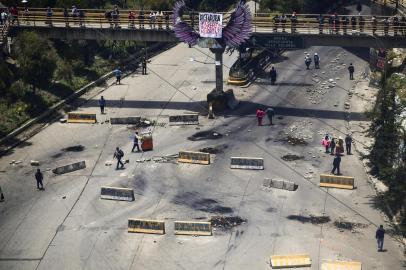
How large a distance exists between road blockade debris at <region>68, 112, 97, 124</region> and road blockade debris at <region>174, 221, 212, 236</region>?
19.5 m

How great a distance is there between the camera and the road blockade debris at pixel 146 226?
35.4 m

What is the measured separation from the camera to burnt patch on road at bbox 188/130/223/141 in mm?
48594

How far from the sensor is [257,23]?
172 feet

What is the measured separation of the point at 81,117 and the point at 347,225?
25.1 m

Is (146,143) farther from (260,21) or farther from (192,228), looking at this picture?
(260,21)

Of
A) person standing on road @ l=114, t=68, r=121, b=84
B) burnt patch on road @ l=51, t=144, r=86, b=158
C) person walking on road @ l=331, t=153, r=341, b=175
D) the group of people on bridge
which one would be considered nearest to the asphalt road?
burnt patch on road @ l=51, t=144, r=86, b=158

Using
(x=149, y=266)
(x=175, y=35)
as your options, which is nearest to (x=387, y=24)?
(x=175, y=35)

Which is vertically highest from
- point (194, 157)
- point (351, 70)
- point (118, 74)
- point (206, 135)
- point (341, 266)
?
point (351, 70)

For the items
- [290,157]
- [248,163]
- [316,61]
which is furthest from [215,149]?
[316,61]

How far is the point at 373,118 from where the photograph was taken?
40344 millimetres

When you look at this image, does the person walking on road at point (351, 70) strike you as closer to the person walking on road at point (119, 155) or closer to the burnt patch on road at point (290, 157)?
the burnt patch on road at point (290, 157)

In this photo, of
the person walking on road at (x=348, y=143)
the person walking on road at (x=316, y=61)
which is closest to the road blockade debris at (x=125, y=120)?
the person walking on road at (x=348, y=143)

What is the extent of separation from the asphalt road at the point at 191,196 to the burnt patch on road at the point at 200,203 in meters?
0.11

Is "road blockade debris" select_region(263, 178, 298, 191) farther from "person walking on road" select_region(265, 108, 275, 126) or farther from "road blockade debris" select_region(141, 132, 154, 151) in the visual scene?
"person walking on road" select_region(265, 108, 275, 126)
